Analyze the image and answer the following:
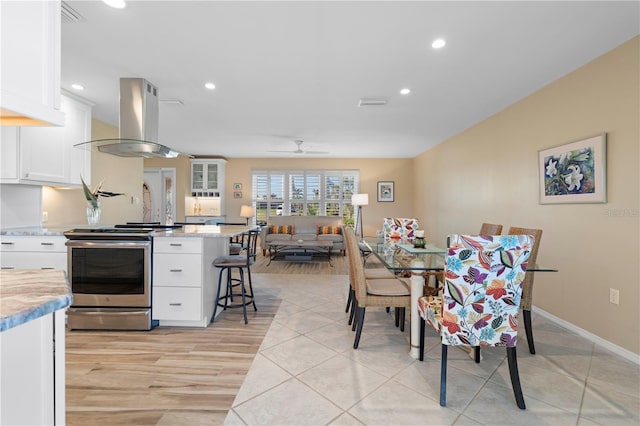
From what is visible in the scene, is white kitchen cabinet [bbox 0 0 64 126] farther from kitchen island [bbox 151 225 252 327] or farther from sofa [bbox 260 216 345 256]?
sofa [bbox 260 216 345 256]

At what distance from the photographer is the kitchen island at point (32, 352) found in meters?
0.74

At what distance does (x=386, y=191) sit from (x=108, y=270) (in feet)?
22.1

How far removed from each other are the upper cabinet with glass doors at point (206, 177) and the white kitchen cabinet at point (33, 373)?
24.1ft

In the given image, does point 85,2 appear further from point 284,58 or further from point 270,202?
point 270,202

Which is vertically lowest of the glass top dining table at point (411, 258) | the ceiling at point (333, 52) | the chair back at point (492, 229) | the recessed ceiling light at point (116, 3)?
the glass top dining table at point (411, 258)

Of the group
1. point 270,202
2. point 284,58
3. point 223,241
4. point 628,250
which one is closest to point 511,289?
point 628,250

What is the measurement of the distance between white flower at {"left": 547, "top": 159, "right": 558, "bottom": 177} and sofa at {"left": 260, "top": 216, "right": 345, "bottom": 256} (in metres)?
4.27

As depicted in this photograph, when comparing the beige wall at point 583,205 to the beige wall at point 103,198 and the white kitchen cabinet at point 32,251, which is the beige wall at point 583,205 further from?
the beige wall at point 103,198

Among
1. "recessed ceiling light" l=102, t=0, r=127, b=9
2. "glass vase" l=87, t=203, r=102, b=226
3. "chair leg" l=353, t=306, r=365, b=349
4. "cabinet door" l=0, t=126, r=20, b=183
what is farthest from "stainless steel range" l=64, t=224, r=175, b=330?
"chair leg" l=353, t=306, r=365, b=349

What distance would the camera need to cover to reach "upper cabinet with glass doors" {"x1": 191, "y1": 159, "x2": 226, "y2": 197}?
7.88m

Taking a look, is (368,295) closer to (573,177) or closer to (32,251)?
(573,177)

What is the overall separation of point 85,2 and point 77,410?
2562 mm

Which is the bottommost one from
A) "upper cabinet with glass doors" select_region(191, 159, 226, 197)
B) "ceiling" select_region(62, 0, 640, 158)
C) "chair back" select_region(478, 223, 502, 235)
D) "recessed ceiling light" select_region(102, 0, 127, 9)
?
"chair back" select_region(478, 223, 502, 235)

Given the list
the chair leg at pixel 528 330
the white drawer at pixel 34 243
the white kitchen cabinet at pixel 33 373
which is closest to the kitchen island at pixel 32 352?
the white kitchen cabinet at pixel 33 373
